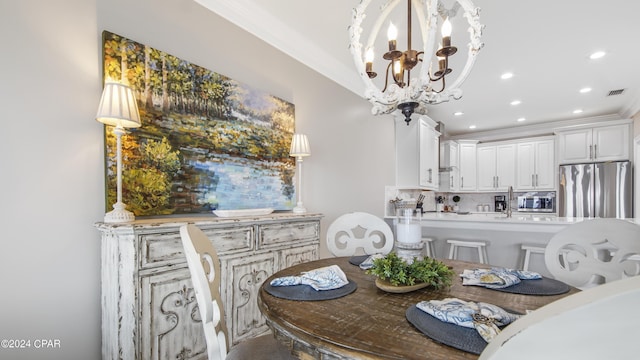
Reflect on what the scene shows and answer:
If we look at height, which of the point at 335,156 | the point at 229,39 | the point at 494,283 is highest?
the point at 229,39

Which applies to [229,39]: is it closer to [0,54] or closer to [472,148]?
[0,54]

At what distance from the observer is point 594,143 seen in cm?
473

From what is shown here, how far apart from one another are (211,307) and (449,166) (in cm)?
585

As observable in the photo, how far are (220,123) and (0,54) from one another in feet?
3.52

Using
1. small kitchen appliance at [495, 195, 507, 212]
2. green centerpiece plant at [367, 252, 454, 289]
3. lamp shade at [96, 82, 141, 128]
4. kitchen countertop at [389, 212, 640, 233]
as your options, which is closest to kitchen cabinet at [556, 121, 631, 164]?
small kitchen appliance at [495, 195, 507, 212]

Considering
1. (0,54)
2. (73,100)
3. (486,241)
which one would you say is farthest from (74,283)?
(486,241)

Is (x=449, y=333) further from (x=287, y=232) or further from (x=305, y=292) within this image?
(x=287, y=232)

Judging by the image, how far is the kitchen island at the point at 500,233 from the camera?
2.91m

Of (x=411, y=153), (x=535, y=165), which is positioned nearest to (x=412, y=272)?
(x=411, y=153)

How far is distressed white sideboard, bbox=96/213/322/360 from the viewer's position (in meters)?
1.35

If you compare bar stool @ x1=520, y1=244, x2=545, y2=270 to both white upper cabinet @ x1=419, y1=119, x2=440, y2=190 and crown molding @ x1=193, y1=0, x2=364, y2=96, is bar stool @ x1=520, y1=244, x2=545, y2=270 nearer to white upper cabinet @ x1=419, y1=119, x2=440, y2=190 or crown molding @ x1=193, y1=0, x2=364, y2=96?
white upper cabinet @ x1=419, y1=119, x2=440, y2=190

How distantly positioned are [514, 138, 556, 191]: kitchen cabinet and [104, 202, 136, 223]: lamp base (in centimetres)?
643

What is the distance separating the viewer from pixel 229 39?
86.9 inches

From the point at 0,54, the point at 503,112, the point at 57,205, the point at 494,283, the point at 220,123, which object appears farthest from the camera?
the point at 503,112
